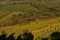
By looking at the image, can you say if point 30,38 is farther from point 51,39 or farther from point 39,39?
point 39,39

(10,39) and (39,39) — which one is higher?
(10,39)

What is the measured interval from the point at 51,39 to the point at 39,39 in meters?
18.7

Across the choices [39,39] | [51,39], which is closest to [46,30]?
[39,39]

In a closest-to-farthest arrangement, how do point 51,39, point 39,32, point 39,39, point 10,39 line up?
point 10,39
point 51,39
point 39,39
point 39,32

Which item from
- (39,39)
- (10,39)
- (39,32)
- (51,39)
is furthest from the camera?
(39,32)

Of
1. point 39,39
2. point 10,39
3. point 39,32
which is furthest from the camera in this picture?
point 39,32

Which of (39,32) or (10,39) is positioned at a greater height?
(10,39)

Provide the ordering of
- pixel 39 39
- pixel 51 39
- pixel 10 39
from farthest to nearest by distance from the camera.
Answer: pixel 39 39 → pixel 51 39 → pixel 10 39

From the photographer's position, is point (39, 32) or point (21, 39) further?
point (39, 32)

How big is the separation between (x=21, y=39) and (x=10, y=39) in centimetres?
700

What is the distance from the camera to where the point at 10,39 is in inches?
5044

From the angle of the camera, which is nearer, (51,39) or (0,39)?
(0,39)

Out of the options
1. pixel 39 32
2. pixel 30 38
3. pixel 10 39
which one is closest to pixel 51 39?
pixel 30 38

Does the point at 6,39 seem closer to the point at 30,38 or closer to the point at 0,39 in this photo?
the point at 0,39
